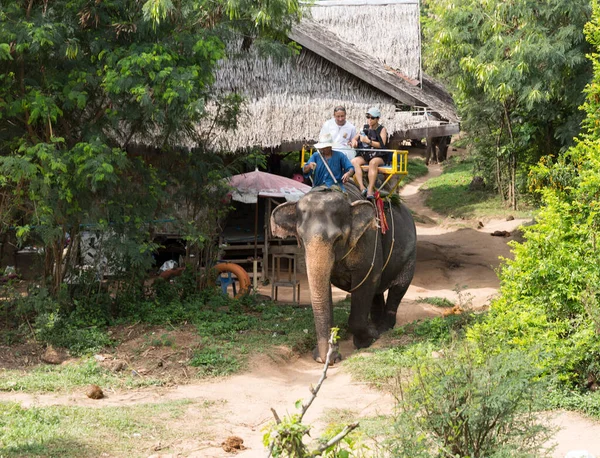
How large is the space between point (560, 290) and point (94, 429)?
161 inches

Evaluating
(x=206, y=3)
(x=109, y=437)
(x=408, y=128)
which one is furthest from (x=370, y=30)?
(x=109, y=437)

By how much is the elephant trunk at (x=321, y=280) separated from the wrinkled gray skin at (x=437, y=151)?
A: 28287 millimetres

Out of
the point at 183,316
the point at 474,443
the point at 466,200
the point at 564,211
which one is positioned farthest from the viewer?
the point at 466,200

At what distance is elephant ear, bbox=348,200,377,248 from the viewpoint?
31.2 ft

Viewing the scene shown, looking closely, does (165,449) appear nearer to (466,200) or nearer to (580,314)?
(580,314)

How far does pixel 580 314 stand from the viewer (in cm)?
747

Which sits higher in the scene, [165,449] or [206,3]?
[206,3]

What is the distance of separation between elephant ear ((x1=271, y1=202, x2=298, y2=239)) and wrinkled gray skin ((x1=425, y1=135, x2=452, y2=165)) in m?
27.8

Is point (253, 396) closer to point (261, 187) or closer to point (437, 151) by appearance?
point (261, 187)

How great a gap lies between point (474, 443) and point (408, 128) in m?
10.1

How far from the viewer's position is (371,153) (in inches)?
415

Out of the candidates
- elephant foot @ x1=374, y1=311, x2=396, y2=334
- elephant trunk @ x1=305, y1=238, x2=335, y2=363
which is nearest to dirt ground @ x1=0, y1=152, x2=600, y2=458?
elephant trunk @ x1=305, y1=238, x2=335, y2=363

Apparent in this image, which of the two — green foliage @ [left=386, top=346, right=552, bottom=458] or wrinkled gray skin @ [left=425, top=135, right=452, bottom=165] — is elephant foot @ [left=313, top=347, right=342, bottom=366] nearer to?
green foliage @ [left=386, top=346, right=552, bottom=458]

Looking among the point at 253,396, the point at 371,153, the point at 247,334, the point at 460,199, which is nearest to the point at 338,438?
the point at 253,396
